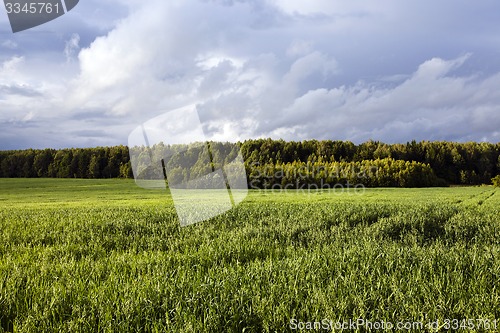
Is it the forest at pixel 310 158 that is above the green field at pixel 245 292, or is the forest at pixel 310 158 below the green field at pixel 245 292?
above

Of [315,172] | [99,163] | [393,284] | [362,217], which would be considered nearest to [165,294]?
[393,284]

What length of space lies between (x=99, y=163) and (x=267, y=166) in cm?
5197

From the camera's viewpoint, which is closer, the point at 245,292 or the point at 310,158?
the point at 245,292

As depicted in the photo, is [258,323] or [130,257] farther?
[130,257]

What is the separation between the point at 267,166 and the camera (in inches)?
3024

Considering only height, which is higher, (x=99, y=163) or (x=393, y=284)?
(x=99, y=163)

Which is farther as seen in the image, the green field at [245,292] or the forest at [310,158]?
the forest at [310,158]

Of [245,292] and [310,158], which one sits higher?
[310,158]

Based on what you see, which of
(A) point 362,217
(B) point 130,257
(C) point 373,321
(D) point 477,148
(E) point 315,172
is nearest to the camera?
(C) point 373,321

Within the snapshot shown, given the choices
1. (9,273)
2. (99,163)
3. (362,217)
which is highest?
(99,163)

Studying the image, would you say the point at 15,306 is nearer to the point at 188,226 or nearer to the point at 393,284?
the point at 393,284

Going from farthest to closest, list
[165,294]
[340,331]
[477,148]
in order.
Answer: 1. [477,148]
2. [165,294]
3. [340,331]

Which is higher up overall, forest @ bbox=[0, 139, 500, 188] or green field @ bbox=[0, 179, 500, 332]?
forest @ bbox=[0, 139, 500, 188]

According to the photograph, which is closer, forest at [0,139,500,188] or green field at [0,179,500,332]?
green field at [0,179,500,332]
